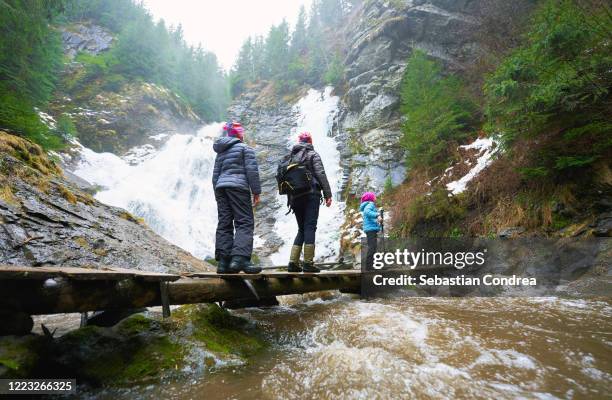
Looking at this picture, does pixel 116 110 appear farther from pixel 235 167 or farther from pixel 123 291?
pixel 123 291

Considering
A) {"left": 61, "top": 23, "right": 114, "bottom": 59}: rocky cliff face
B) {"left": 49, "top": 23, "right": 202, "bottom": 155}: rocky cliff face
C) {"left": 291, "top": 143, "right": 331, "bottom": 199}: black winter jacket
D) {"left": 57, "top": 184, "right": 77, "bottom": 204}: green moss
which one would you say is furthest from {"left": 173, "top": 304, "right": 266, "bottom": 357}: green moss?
{"left": 61, "top": 23, "right": 114, "bottom": 59}: rocky cliff face

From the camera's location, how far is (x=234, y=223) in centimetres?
374

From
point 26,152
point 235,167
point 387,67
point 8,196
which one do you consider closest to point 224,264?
point 235,167

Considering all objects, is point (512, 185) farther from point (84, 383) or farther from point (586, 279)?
point (84, 383)

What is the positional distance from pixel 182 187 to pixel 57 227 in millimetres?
14530

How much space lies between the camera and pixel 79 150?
2148cm

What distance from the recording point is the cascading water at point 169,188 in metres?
16.4

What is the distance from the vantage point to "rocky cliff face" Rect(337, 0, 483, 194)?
17328mm

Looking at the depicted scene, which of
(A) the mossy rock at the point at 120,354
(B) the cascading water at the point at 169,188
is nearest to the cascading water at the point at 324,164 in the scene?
(B) the cascading water at the point at 169,188

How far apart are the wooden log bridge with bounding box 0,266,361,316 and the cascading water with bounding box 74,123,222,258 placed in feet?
42.0

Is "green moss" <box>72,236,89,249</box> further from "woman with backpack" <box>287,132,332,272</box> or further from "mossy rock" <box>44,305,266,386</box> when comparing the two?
"woman with backpack" <box>287,132,332,272</box>

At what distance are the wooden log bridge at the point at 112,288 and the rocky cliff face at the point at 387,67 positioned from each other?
43.1 feet

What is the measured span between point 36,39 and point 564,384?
1663cm

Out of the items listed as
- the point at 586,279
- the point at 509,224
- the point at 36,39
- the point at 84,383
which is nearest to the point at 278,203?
the point at 36,39
